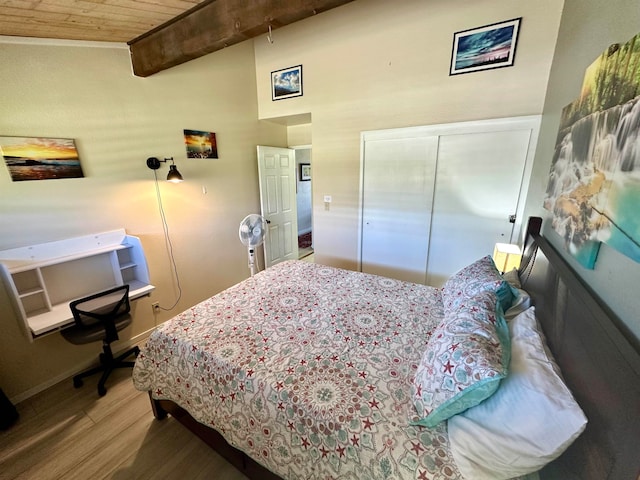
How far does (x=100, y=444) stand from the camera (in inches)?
64.7

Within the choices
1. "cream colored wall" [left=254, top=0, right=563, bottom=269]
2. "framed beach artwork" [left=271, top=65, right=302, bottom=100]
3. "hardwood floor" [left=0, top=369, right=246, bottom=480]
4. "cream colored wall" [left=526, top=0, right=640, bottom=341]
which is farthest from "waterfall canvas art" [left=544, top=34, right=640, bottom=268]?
"framed beach artwork" [left=271, top=65, right=302, bottom=100]

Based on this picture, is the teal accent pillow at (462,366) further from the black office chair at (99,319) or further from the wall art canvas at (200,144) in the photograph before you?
the wall art canvas at (200,144)

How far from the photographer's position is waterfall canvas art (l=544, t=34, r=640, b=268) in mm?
764

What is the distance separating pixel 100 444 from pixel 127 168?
2.05 m

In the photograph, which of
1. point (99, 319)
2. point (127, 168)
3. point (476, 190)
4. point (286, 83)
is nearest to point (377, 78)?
point (286, 83)

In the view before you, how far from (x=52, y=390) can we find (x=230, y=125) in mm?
2954

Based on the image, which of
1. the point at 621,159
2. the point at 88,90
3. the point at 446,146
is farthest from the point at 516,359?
the point at 88,90

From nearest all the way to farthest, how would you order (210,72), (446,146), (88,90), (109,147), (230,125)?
(88,90), (109,147), (446,146), (210,72), (230,125)

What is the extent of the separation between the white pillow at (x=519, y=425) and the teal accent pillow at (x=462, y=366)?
38 mm

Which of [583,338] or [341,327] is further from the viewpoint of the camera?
[341,327]

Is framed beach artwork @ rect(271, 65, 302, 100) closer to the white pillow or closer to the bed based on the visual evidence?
the bed

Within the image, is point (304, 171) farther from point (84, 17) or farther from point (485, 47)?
point (84, 17)

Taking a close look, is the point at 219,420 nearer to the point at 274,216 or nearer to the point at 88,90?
the point at 88,90

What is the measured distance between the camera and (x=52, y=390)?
2057mm
